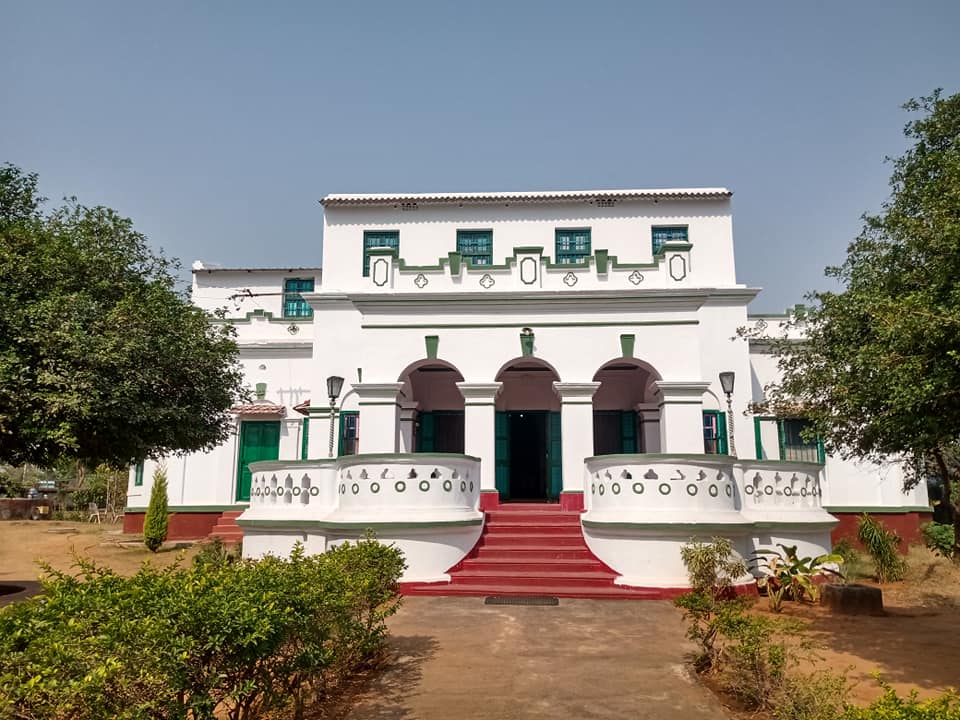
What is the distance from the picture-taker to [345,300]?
53.6 feet

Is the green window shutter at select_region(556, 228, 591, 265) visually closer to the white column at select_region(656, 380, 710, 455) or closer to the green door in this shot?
the white column at select_region(656, 380, 710, 455)

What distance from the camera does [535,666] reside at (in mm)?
6922

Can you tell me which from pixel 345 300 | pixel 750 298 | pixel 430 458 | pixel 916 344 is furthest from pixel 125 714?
pixel 750 298

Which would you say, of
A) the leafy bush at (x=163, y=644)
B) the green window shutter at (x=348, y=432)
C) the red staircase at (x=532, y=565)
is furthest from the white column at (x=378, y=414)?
the leafy bush at (x=163, y=644)

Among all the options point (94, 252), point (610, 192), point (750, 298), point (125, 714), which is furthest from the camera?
point (610, 192)

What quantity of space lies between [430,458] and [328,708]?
6250 millimetres

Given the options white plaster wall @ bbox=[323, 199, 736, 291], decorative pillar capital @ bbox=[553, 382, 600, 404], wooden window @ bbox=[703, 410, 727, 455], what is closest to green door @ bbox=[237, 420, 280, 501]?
white plaster wall @ bbox=[323, 199, 736, 291]

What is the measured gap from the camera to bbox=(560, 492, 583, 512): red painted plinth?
13438 mm

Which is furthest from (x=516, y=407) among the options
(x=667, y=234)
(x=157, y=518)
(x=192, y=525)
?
(x=157, y=518)

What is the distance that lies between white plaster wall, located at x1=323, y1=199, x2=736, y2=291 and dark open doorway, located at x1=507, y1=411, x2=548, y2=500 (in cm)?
419

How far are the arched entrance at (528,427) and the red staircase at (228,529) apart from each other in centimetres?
706

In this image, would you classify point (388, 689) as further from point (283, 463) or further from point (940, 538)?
point (940, 538)

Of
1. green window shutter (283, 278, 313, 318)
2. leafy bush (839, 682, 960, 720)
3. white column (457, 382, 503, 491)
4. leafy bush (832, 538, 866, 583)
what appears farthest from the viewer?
green window shutter (283, 278, 313, 318)

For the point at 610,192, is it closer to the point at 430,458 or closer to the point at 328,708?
the point at 430,458
